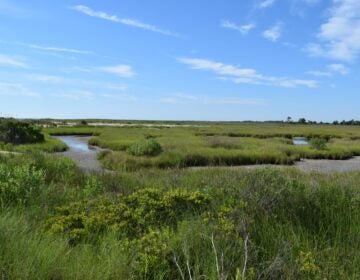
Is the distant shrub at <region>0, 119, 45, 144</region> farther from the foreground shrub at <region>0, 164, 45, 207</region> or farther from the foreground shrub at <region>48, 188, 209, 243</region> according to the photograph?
the foreground shrub at <region>48, 188, 209, 243</region>

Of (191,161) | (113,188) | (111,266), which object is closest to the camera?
(111,266)

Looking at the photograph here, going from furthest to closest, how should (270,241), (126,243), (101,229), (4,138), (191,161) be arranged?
1. (4,138)
2. (191,161)
3. (101,229)
4. (270,241)
5. (126,243)

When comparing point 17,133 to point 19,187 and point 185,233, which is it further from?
point 185,233

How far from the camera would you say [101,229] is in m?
6.01

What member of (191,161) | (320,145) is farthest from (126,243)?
(320,145)

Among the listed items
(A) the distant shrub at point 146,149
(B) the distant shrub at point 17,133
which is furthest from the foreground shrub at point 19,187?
(B) the distant shrub at point 17,133

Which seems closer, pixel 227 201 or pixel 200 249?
pixel 200 249

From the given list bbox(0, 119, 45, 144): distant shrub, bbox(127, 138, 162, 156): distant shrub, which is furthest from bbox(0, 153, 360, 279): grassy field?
bbox(0, 119, 45, 144): distant shrub

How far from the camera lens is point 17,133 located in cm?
4316

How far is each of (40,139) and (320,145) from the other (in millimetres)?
26204

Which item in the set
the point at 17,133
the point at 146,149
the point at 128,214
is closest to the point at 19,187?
the point at 128,214

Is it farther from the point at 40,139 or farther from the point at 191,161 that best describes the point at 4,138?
the point at 191,161

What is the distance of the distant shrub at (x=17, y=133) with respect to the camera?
139 ft

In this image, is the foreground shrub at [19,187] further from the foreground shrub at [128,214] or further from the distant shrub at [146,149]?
the distant shrub at [146,149]
